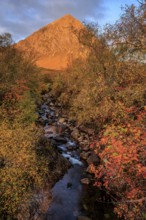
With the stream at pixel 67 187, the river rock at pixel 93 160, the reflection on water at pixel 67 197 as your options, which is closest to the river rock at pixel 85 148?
the stream at pixel 67 187

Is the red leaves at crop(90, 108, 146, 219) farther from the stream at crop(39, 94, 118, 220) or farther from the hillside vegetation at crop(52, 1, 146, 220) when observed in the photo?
the stream at crop(39, 94, 118, 220)

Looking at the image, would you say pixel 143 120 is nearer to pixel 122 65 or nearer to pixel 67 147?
pixel 122 65

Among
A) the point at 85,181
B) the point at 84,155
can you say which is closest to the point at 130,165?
the point at 85,181

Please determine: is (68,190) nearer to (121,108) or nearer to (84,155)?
(84,155)

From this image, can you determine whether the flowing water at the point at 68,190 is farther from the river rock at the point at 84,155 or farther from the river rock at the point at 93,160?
the river rock at the point at 93,160

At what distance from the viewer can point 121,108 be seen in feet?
61.7

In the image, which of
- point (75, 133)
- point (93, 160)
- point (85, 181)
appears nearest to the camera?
point (85, 181)

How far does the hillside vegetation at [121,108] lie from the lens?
12.1 metres

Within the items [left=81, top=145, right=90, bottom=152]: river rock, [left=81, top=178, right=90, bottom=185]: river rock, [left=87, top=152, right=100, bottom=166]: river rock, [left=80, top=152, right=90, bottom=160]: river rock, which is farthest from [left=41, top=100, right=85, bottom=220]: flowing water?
[left=87, top=152, right=100, bottom=166]: river rock

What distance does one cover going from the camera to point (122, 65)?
2105 cm

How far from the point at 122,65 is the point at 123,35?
4468 mm

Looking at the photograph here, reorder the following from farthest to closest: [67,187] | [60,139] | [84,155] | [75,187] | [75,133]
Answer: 1. [75,133]
2. [60,139]
3. [84,155]
4. [75,187]
5. [67,187]

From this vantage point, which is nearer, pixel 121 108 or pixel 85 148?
pixel 121 108

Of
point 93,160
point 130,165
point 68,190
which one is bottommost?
point 68,190
